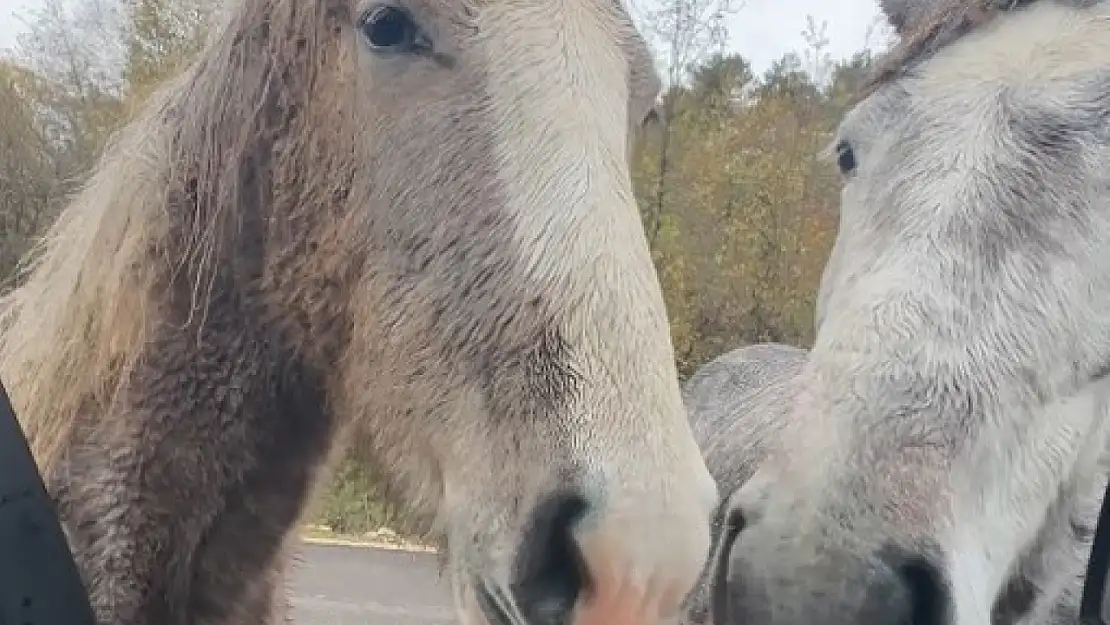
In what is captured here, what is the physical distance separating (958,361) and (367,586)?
3.59ft

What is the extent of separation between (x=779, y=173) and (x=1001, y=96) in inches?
18.5

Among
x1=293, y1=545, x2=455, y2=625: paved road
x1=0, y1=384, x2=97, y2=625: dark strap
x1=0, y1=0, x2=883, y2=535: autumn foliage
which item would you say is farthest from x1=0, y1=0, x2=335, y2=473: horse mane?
x1=293, y1=545, x2=455, y2=625: paved road

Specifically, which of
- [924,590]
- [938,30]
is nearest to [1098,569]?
[924,590]

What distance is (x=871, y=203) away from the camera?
143 cm

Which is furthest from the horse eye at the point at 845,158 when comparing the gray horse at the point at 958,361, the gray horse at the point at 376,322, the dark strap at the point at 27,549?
the dark strap at the point at 27,549

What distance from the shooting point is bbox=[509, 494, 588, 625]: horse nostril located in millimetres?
1058

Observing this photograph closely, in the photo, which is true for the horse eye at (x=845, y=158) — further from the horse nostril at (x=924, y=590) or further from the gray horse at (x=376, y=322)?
the horse nostril at (x=924, y=590)

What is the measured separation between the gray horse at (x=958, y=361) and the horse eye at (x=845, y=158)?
0.03 m

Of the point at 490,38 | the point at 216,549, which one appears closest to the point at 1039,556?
the point at 490,38

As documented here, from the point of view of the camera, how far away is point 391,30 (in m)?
1.30

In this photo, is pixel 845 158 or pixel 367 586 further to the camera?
pixel 367 586

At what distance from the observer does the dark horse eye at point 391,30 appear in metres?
1.29

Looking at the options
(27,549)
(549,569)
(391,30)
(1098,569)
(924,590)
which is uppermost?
(391,30)

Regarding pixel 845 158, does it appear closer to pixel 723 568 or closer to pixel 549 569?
pixel 723 568
